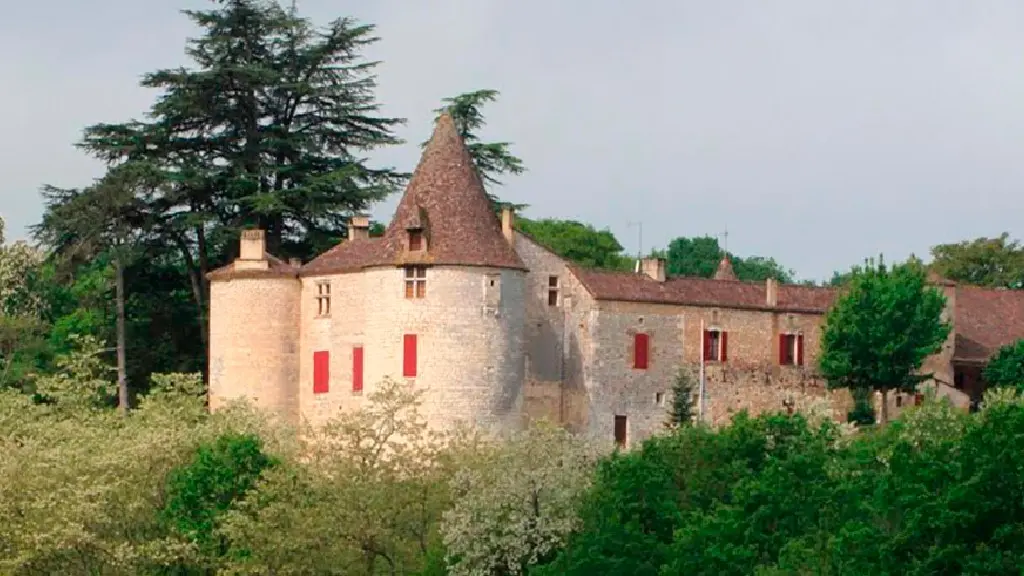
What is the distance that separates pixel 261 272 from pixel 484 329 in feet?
21.2

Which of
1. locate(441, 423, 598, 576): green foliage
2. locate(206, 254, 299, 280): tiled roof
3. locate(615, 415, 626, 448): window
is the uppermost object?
locate(206, 254, 299, 280): tiled roof

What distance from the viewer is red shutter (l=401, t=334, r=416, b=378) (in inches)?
2721

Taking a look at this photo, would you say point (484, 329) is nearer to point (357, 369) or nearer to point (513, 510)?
point (357, 369)

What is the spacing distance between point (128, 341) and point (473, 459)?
17499 millimetres

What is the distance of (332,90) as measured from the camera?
81375mm

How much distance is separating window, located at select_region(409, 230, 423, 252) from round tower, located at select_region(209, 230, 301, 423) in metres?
4.33

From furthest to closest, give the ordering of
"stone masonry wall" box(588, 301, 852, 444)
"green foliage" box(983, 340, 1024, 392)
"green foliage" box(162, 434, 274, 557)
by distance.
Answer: "green foliage" box(983, 340, 1024, 392), "stone masonry wall" box(588, 301, 852, 444), "green foliage" box(162, 434, 274, 557)

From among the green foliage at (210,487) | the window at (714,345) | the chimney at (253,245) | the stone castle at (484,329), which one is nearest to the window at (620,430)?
the stone castle at (484,329)

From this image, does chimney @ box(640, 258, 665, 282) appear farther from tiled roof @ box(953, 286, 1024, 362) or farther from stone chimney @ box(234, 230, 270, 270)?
stone chimney @ box(234, 230, 270, 270)

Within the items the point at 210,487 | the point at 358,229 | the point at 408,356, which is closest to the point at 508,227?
the point at 358,229

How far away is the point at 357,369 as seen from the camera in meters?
70.9

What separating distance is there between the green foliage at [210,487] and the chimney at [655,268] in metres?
14.1

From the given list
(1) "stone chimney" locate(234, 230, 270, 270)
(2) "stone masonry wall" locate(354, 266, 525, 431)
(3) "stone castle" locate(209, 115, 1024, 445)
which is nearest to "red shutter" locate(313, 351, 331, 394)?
(3) "stone castle" locate(209, 115, 1024, 445)

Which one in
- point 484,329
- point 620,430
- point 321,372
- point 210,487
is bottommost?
point 210,487
